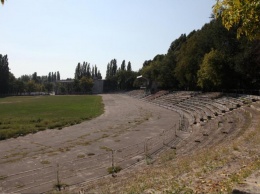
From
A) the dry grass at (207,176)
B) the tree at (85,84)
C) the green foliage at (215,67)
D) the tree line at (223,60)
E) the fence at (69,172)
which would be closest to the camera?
the dry grass at (207,176)

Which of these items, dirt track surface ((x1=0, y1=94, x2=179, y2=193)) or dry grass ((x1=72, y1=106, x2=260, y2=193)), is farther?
dirt track surface ((x1=0, y1=94, x2=179, y2=193))

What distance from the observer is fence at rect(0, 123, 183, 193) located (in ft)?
42.0

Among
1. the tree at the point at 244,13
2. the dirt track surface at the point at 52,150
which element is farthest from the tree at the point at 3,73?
the tree at the point at 244,13

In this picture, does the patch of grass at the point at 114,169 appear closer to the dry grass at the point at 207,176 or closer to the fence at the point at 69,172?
the fence at the point at 69,172

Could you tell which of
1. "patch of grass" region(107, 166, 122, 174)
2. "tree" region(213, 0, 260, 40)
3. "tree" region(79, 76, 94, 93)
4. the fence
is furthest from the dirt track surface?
"tree" region(79, 76, 94, 93)

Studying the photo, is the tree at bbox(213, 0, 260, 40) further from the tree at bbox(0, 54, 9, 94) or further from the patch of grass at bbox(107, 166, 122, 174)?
the tree at bbox(0, 54, 9, 94)

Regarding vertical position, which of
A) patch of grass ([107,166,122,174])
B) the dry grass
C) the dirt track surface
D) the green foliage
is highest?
the green foliage

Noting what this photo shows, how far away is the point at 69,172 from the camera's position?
1484 cm

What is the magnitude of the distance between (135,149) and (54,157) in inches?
216

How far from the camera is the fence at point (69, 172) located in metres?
12.8

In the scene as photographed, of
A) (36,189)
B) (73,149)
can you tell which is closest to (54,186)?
(36,189)

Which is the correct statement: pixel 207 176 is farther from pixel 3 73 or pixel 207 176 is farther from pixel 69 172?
pixel 3 73

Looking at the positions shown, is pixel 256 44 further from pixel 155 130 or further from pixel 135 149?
pixel 135 149

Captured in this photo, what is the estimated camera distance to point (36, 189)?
12570 millimetres
